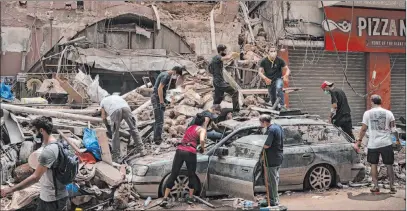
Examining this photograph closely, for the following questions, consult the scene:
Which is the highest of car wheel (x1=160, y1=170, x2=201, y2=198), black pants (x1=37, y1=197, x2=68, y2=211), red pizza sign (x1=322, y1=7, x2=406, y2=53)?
red pizza sign (x1=322, y1=7, x2=406, y2=53)

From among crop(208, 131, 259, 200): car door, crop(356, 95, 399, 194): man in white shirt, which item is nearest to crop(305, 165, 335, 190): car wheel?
crop(356, 95, 399, 194): man in white shirt

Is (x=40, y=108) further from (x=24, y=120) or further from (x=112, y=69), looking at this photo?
(x=112, y=69)

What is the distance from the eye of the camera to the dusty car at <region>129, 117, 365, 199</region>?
23.4 feet

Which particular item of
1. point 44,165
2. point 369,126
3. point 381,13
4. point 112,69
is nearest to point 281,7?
point 381,13

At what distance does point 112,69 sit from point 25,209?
7.27 metres

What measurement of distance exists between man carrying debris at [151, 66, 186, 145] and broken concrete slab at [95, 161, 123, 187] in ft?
5.63

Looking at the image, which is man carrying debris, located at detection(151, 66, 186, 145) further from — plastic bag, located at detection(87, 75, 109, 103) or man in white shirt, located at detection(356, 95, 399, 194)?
man in white shirt, located at detection(356, 95, 399, 194)

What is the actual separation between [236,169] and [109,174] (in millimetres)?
2261

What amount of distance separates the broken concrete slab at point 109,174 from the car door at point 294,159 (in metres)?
2.92

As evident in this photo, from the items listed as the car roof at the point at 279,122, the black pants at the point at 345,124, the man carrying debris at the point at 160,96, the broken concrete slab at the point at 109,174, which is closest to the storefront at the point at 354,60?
the black pants at the point at 345,124

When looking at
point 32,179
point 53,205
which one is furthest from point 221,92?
point 32,179

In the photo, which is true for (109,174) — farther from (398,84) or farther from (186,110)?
(398,84)

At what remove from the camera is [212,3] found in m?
15.9

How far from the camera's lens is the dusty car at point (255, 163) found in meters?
7.13
